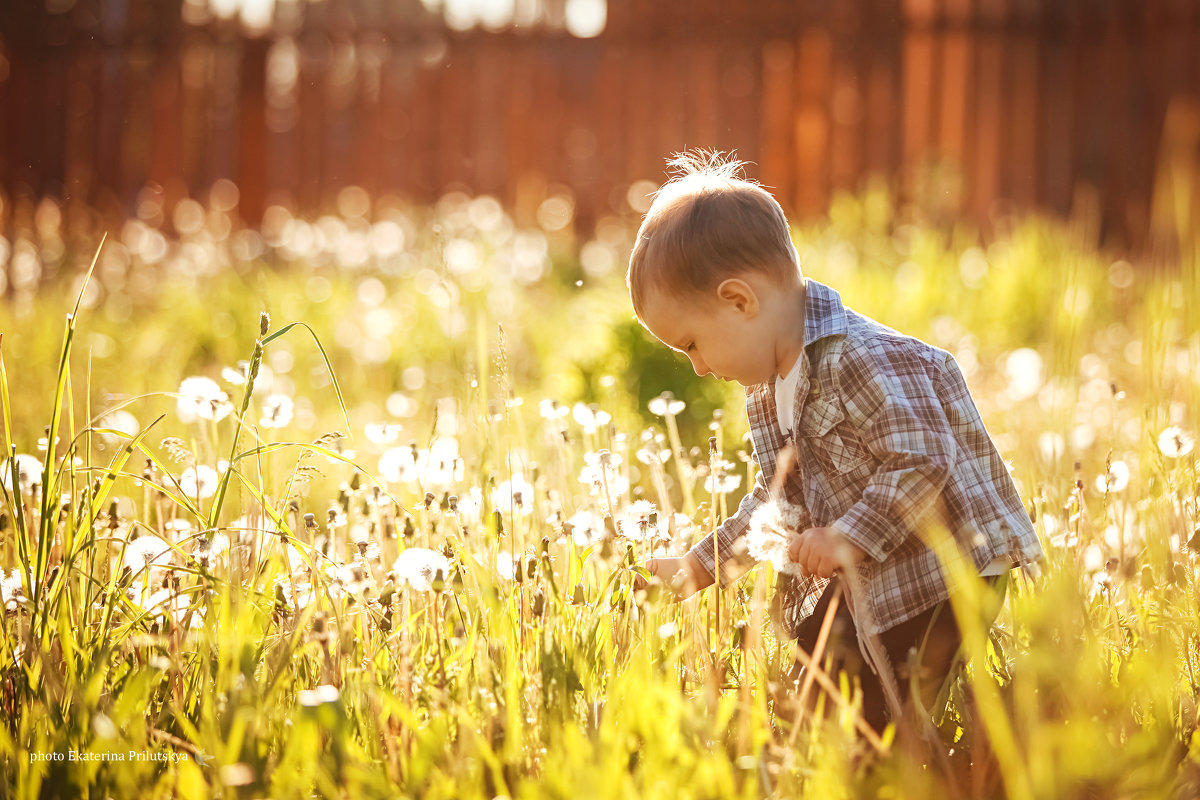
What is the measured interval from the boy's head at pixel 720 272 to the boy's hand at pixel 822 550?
377mm

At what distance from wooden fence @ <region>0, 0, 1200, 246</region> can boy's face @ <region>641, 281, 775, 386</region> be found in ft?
23.8

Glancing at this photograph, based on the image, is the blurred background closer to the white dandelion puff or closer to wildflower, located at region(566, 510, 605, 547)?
the white dandelion puff

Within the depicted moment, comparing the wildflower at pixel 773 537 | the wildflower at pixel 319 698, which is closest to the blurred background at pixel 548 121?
the wildflower at pixel 773 537

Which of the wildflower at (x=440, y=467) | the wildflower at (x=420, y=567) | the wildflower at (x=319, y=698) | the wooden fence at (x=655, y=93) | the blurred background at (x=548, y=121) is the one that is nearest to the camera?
the wildflower at (x=319, y=698)

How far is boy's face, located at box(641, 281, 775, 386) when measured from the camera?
2.02 meters

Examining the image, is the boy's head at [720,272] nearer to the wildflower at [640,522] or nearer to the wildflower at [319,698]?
the wildflower at [640,522]

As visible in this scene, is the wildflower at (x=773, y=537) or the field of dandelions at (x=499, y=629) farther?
the wildflower at (x=773, y=537)

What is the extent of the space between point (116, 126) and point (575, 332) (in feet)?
21.5

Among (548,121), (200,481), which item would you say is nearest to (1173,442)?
(200,481)

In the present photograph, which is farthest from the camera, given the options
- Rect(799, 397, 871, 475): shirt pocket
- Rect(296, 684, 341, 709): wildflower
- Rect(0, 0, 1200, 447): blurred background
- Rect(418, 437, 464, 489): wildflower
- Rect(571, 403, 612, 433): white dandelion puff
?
Rect(0, 0, 1200, 447): blurred background

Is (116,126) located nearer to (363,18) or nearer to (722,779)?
(363,18)

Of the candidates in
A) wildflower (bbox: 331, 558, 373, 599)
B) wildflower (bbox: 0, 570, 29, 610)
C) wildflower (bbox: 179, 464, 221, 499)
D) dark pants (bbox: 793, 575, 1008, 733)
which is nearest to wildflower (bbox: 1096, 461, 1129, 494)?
dark pants (bbox: 793, 575, 1008, 733)

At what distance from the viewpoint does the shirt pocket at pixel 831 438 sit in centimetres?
196

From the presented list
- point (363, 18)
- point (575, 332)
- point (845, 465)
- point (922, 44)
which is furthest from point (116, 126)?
point (845, 465)
